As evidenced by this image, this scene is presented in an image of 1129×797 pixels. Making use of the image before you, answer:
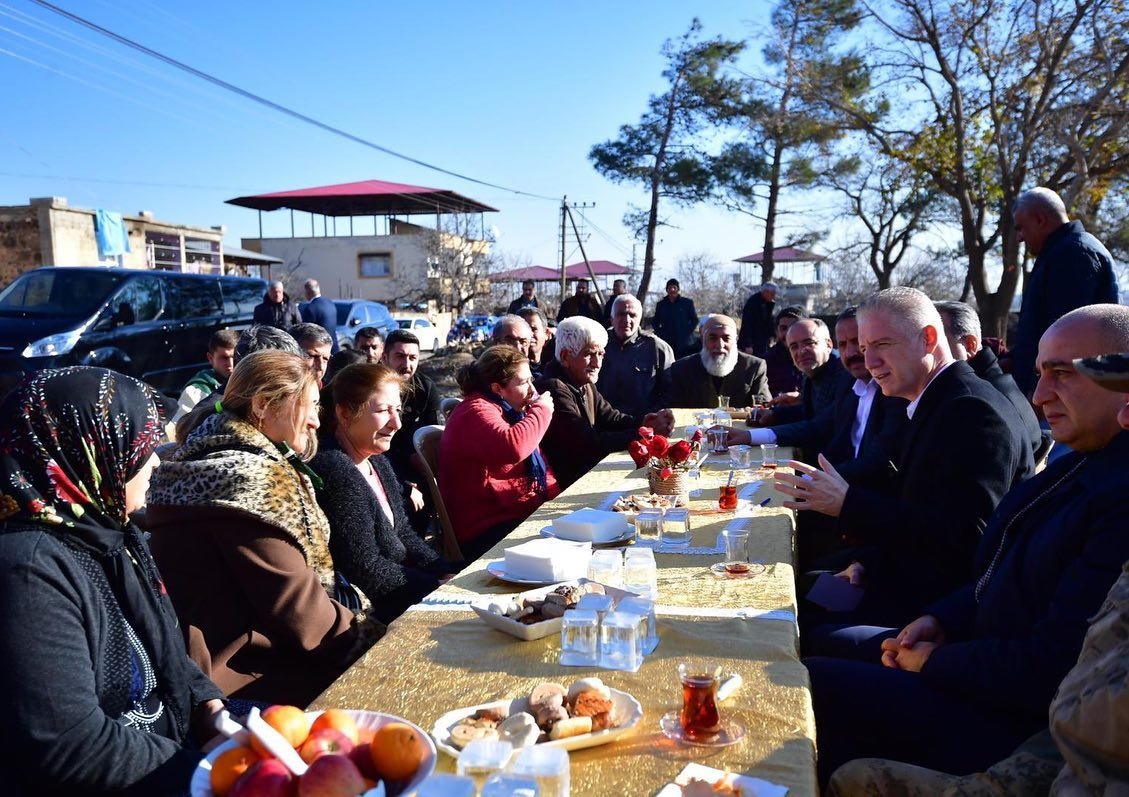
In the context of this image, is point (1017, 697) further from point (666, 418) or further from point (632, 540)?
point (666, 418)

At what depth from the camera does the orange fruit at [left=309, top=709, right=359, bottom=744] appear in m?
1.39

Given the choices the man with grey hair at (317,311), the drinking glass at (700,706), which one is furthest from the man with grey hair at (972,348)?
the man with grey hair at (317,311)

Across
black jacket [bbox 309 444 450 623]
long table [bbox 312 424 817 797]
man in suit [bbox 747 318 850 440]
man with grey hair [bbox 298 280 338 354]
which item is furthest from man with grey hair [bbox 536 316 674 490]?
man with grey hair [bbox 298 280 338 354]

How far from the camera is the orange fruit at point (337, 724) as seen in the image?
1386 mm

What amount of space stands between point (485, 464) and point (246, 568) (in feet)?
5.57

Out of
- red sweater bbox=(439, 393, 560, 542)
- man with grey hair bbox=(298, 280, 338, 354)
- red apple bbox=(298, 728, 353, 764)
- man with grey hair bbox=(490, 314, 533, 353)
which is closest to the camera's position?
red apple bbox=(298, 728, 353, 764)

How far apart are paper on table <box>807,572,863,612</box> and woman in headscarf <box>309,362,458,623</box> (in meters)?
1.48

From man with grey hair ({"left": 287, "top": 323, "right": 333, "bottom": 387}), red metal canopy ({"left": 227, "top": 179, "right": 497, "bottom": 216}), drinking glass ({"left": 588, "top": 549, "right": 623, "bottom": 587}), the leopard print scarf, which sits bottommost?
drinking glass ({"left": 588, "top": 549, "right": 623, "bottom": 587})

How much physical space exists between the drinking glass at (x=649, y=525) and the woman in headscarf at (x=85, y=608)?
4.83 feet

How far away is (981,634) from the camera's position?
2.31 m

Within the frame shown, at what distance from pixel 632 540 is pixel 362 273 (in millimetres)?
41050

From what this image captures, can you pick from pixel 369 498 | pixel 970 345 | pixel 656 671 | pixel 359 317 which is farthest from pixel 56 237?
pixel 656 671

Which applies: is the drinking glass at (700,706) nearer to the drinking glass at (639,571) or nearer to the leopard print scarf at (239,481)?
the drinking glass at (639,571)

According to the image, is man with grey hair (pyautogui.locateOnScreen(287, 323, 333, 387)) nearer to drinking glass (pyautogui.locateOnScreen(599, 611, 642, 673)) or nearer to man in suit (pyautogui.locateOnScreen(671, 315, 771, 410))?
man in suit (pyautogui.locateOnScreen(671, 315, 771, 410))
